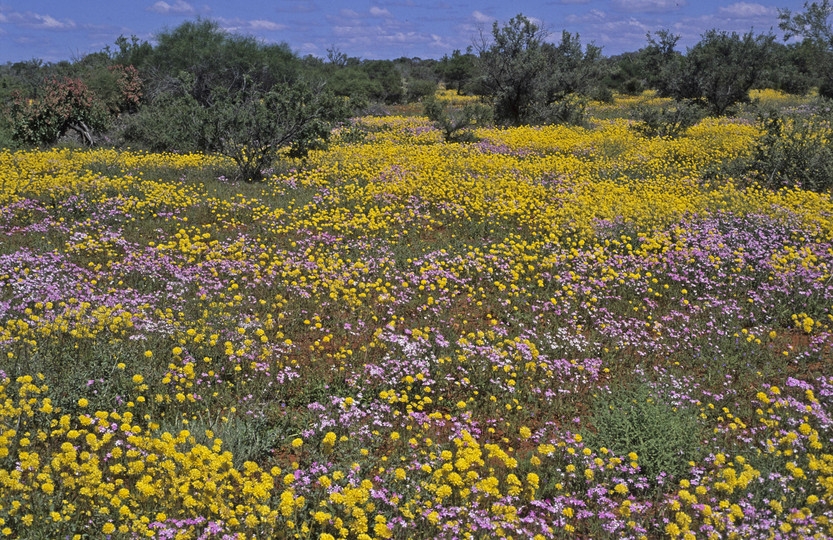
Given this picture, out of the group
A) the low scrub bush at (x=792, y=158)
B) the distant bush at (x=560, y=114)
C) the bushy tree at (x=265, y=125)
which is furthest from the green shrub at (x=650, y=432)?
the distant bush at (x=560, y=114)

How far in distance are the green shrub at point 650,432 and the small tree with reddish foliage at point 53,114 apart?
18922 mm

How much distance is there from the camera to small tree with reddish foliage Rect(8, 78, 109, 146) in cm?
1745

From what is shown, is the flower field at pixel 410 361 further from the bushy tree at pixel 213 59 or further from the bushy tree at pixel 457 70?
the bushy tree at pixel 457 70

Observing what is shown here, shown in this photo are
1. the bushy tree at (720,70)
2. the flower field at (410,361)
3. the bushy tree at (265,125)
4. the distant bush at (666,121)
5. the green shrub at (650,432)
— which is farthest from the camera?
the bushy tree at (720,70)

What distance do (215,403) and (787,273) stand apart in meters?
8.18

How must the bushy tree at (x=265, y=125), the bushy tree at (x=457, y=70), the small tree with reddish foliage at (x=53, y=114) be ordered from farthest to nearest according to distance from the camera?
the bushy tree at (x=457, y=70)
the small tree with reddish foliage at (x=53, y=114)
the bushy tree at (x=265, y=125)

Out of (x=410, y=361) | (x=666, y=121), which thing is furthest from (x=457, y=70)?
A: (x=410, y=361)


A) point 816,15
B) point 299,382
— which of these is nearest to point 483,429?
point 299,382

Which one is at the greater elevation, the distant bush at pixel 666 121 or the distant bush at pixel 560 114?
the distant bush at pixel 560 114

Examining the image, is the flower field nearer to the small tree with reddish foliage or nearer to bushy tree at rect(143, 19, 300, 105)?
the small tree with reddish foliage

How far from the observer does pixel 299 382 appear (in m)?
5.43

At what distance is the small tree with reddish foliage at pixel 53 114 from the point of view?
17.5 metres

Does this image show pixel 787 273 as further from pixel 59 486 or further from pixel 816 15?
pixel 816 15

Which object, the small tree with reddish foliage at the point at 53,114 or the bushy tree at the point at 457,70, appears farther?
the bushy tree at the point at 457,70
